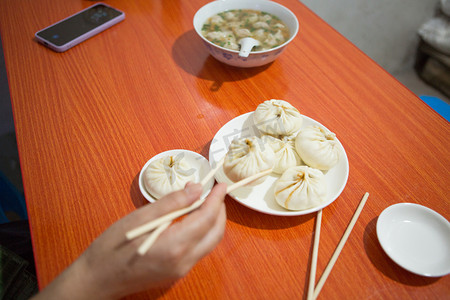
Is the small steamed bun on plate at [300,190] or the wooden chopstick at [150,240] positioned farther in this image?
the small steamed bun on plate at [300,190]

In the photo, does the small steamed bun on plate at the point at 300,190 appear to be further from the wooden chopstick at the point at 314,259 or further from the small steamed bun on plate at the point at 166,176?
the small steamed bun on plate at the point at 166,176

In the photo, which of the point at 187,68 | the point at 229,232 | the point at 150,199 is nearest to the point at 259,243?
the point at 229,232

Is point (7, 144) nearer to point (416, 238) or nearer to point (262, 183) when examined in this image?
point (262, 183)

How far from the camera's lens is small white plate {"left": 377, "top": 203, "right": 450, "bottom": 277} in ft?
2.50

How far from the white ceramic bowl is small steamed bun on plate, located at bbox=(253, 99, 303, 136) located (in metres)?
0.31

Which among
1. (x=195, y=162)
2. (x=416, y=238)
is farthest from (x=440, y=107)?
(x=195, y=162)

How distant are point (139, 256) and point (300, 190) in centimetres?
46

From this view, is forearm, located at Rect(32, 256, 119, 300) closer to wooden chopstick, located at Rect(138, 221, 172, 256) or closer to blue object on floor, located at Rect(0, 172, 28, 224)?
wooden chopstick, located at Rect(138, 221, 172, 256)

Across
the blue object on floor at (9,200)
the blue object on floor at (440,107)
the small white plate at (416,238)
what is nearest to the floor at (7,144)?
the blue object on floor at (9,200)

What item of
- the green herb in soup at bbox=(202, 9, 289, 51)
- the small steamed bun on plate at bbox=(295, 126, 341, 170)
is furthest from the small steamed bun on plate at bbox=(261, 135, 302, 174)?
the green herb in soup at bbox=(202, 9, 289, 51)

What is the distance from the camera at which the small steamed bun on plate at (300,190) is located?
0.80m

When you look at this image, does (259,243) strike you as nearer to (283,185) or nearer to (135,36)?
(283,185)

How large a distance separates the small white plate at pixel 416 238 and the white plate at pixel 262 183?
157 mm

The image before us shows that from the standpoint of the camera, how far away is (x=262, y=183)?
91 cm
